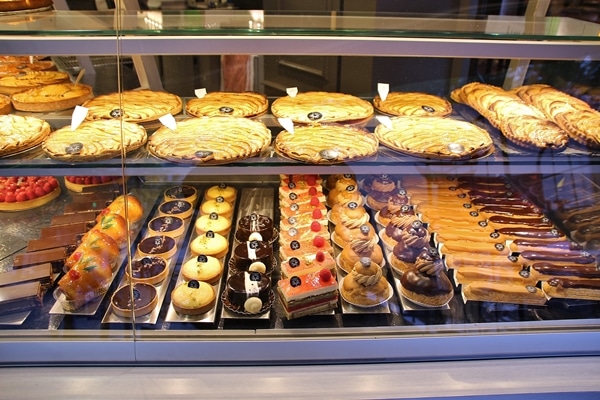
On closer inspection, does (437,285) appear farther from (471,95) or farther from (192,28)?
(192,28)

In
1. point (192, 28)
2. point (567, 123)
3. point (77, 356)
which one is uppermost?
point (192, 28)

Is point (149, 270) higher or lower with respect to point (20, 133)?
lower

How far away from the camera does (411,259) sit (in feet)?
→ 8.43

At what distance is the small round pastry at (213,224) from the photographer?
279 cm

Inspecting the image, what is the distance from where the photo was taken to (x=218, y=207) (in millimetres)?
2955

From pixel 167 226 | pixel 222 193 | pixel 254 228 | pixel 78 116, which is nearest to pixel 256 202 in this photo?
pixel 222 193

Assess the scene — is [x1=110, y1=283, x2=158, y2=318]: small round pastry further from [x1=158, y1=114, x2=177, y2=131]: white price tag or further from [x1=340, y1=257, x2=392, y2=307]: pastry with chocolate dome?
[x1=340, y1=257, x2=392, y2=307]: pastry with chocolate dome

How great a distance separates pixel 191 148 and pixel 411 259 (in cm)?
127

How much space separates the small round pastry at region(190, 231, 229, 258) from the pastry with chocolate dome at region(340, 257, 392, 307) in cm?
72

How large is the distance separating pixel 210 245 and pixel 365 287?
87 cm

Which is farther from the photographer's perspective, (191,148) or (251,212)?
(251,212)

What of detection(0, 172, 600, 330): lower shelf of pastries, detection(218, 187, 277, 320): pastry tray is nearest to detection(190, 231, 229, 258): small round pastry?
detection(0, 172, 600, 330): lower shelf of pastries

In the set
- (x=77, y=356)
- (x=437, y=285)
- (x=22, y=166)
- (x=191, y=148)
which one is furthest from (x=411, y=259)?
(x=22, y=166)

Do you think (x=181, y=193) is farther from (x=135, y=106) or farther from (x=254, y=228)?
(x=135, y=106)
